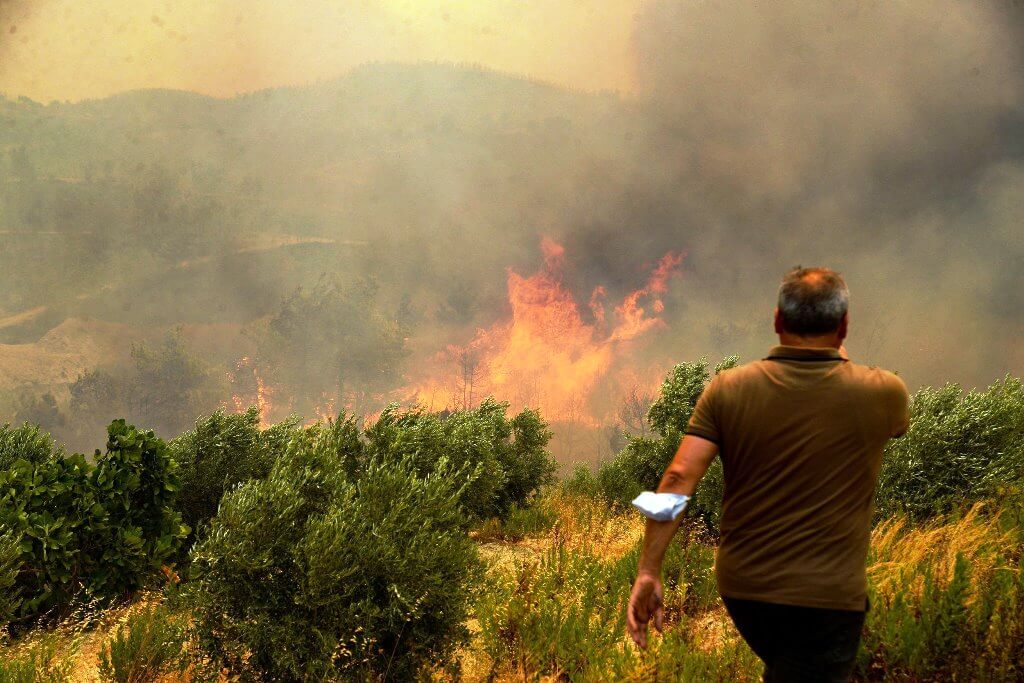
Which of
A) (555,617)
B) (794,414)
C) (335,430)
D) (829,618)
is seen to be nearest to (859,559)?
(829,618)

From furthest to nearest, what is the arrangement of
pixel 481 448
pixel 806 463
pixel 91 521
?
pixel 481 448 < pixel 91 521 < pixel 806 463

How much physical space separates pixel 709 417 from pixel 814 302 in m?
0.59

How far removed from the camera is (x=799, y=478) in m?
3.01

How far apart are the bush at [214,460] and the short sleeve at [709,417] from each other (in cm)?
868

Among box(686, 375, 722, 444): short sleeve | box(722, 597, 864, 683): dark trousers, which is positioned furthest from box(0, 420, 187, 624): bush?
box(722, 597, 864, 683): dark trousers

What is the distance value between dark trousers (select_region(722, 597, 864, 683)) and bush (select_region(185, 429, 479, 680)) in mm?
2865

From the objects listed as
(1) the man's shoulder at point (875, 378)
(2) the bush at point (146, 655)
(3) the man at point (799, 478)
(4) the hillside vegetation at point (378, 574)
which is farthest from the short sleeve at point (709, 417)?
(2) the bush at point (146, 655)

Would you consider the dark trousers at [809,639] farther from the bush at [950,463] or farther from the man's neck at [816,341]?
the bush at [950,463]

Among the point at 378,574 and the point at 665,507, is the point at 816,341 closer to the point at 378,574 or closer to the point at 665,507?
the point at 665,507

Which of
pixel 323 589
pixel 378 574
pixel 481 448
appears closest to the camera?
pixel 323 589

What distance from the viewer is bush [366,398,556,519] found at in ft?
33.6

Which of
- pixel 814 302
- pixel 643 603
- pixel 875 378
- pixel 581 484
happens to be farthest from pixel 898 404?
pixel 581 484

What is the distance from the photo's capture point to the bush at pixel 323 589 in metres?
5.27

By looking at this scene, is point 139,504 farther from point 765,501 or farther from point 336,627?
point 765,501
